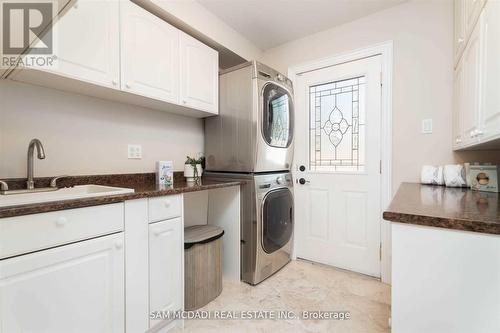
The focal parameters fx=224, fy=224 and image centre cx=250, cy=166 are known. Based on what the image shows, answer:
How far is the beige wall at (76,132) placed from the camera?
1295mm

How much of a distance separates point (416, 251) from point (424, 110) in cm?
158

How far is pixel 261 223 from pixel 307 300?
68cm

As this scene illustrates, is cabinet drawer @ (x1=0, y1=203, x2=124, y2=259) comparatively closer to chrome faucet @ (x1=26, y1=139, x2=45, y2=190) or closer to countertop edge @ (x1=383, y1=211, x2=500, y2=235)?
chrome faucet @ (x1=26, y1=139, x2=45, y2=190)

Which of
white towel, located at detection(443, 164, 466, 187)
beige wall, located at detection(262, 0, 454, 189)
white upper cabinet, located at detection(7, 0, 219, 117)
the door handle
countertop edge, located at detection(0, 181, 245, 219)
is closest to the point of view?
countertop edge, located at detection(0, 181, 245, 219)

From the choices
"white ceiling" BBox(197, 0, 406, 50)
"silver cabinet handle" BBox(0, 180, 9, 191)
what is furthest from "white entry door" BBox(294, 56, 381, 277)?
"silver cabinet handle" BBox(0, 180, 9, 191)

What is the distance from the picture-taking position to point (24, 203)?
90 cm

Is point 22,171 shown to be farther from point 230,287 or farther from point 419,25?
point 419,25

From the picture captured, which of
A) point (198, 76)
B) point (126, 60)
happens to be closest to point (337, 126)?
point (198, 76)

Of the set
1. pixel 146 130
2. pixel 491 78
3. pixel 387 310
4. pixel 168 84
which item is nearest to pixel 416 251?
pixel 491 78

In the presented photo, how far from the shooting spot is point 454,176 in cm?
163

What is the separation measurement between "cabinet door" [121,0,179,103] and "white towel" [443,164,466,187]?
212 centimetres

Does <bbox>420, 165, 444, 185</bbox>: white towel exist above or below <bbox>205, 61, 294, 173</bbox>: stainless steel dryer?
below

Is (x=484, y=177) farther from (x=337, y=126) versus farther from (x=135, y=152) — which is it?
(x=135, y=152)

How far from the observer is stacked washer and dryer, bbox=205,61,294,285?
1956 mm
